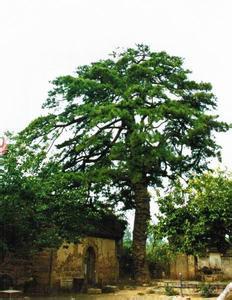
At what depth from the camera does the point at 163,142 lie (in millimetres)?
24844

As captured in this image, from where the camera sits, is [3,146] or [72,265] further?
[72,265]

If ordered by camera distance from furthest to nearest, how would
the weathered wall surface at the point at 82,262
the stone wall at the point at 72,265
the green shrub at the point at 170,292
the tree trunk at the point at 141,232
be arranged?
the weathered wall surface at the point at 82,262 → the tree trunk at the point at 141,232 → the stone wall at the point at 72,265 → the green shrub at the point at 170,292

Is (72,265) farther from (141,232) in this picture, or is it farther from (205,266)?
(205,266)

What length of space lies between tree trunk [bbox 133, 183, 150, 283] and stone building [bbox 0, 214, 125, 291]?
10.3ft

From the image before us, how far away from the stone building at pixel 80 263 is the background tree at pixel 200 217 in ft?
18.4

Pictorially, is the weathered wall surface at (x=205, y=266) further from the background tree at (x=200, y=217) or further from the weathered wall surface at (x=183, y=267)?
the background tree at (x=200, y=217)

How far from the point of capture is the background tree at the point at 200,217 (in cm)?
1781

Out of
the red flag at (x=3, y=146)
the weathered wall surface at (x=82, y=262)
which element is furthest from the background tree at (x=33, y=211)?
the weathered wall surface at (x=82, y=262)

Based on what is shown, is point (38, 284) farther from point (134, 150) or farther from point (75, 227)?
point (134, 150)

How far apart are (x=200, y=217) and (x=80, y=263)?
12288 millimetres

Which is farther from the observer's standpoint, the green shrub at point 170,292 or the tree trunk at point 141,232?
the tree trunk at point 141,232

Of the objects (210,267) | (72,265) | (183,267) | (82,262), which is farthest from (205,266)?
(72,265)

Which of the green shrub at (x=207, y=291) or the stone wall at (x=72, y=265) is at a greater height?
the stone wall at (x=72, y=265)

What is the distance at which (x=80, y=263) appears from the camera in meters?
27.4
